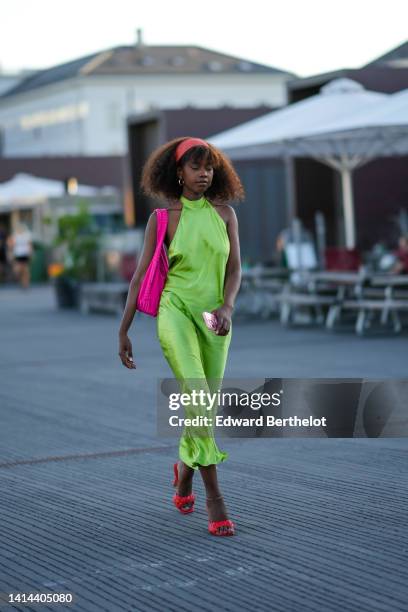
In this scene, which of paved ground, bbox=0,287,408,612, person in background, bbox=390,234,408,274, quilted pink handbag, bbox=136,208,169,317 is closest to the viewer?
paved ground, bbox=0,287,408,612

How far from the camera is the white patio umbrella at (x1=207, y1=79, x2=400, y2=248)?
17.4 meters

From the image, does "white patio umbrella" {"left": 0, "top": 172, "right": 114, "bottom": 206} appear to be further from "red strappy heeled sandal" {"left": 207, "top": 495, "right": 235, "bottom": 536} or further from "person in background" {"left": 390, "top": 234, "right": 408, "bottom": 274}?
"red strappy heeled sandal" {"left": 207, "top": 495, "right": 235, "bottom": 536}

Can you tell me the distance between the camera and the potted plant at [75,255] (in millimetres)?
25125

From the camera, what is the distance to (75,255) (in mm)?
25438

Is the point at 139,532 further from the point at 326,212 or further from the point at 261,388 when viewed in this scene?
the point at 326,212

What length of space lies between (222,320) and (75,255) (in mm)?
19326

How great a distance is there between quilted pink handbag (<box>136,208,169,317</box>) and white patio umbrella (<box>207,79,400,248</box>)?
33.9ft

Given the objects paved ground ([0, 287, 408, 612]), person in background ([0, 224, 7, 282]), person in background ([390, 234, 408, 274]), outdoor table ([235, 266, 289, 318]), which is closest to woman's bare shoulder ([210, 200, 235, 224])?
paved ground ([0, 287, 408, 612])

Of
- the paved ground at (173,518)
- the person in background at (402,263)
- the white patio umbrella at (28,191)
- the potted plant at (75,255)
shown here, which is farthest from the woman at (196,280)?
the white patio umbrella at (28,191)

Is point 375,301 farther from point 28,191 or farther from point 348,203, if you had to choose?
point 28,191

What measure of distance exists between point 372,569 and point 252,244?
2209 cm

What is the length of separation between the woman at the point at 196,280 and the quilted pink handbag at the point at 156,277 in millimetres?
27

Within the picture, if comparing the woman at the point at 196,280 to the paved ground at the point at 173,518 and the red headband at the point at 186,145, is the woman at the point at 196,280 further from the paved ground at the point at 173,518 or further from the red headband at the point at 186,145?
the paved ground at the point at 173,518

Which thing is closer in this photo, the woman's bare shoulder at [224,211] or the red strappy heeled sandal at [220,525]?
the red strappy heeled sandal at [220,525]
